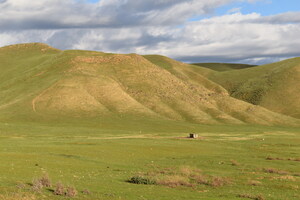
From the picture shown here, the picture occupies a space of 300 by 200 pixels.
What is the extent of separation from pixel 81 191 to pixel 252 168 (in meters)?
25.8

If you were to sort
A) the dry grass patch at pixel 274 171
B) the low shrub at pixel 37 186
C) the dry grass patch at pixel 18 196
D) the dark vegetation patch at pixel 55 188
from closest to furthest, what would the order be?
the dry grass patch at pixel 18 196 → the dark vegetation patch at pixel 55 188 → the low shrub at pixel 37 186 → the dry grass patch at pixel 274 171

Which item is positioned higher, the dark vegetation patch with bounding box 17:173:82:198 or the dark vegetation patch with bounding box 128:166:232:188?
the dark vegetation patch with bounding box 17:173:82:198

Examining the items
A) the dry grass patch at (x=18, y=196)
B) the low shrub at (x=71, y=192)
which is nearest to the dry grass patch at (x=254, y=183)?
the low shrub at (x=71, y=192)

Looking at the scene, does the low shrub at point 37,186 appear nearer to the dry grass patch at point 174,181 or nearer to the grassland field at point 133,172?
the grassland field at point 133,172

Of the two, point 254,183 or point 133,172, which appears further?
point 133,172

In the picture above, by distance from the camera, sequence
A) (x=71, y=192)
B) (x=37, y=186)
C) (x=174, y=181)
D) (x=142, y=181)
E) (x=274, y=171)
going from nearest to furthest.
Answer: (x=71, y=192)
(x=37, y=186)
(x=142, y=181)
(x=174, y=181)
(x=274, y=171)

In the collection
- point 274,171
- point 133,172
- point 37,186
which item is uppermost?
point 37,186

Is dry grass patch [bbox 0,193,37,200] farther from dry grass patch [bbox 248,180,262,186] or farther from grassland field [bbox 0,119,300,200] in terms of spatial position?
dry grass patch [bbox 248,180,262,186]

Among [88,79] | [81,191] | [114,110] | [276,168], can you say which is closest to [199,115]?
[114,110]

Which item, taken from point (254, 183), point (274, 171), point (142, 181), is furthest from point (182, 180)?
point (274, 171)

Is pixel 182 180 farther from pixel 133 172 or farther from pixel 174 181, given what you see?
pixel 133 172

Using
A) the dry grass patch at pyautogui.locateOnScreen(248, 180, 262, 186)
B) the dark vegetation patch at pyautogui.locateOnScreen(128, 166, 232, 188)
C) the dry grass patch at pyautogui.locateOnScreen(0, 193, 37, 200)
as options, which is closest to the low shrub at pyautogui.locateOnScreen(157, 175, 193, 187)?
the dark vegetation patch at pyautogui.locateOnScreen(128, 166, 232, 188)

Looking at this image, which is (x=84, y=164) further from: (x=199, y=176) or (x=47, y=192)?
(x=47, y=192)

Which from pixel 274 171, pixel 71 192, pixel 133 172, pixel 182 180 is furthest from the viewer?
pixel 274 171
